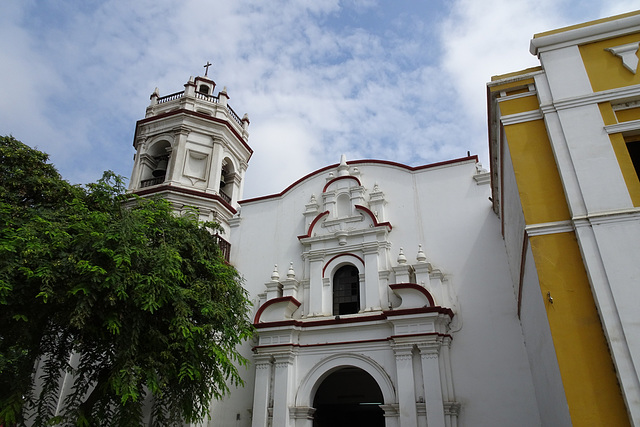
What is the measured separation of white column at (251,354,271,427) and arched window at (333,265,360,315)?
2.00 meters

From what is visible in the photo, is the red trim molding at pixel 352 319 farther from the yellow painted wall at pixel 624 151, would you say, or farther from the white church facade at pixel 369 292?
the yellow painted wall at pixel 624 151

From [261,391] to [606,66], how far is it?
8.71m

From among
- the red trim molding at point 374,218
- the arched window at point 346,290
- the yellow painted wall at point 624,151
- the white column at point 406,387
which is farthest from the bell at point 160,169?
the yellow painted wall at point 624,151

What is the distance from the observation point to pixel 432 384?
29.0 ft

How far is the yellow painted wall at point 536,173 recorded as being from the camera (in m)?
5.50

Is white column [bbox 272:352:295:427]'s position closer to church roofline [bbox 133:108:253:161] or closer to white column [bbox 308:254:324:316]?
white column [bbox 308:254:324:316]

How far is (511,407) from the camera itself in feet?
27.8

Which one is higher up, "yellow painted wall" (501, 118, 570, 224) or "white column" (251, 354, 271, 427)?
"yellow painted wall" (501, 118, 570, 224)

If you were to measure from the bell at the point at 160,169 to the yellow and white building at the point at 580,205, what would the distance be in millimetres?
10937

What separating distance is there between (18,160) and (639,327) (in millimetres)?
11345

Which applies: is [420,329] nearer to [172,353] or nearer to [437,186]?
[437,186]

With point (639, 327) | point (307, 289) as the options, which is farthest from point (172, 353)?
point (639, 327)

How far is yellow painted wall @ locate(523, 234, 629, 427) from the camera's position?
4402mm

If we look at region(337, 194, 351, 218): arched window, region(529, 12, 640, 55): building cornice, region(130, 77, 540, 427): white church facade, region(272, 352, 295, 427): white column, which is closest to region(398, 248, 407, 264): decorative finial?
region(130, 77, 540, 427): white church facade
